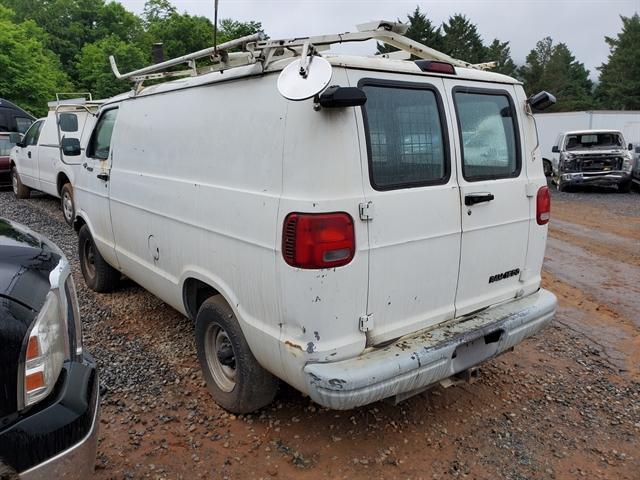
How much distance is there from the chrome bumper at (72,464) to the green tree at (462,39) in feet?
192

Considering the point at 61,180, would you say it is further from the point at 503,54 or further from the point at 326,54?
the point at 503,54

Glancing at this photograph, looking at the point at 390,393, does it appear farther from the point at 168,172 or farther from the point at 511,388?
the point at 168,172

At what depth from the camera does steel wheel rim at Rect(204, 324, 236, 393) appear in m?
3.35

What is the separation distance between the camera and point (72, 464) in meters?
1.84

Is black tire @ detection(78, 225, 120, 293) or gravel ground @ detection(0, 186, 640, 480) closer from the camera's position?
gravel ground @ detection(0, 186, 640, 480)

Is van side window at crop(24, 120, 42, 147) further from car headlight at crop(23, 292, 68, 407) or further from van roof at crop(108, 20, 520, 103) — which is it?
car headlight at crop(23, 292, 68, 407)

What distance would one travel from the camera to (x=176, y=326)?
185 inches

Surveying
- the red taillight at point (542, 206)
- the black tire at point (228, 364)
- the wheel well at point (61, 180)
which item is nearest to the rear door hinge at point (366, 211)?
the black tire at point (228, 364)

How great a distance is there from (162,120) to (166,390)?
6.52 ft

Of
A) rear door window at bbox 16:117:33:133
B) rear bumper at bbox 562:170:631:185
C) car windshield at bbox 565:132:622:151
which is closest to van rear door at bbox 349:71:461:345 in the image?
rear bumper at bbox 562:170:631:185

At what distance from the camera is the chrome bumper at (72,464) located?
1729 millimetres

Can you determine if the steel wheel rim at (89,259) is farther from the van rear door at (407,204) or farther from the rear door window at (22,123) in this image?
the rear door window at (22,123)

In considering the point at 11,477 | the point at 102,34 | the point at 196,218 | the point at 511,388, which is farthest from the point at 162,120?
the point at 102,34

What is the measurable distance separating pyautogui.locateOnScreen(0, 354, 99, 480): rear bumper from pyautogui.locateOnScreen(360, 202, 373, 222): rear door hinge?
4.75 feet
